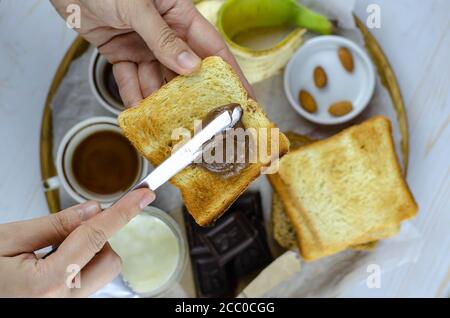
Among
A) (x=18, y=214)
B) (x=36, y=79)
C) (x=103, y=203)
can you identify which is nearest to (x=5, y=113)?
(x=36, y=79)

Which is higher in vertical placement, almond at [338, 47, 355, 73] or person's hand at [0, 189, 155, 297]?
person's hand at [0, 189, 155, 297]

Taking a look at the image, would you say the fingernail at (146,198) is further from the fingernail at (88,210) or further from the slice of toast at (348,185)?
the slice of toast at (348,185)

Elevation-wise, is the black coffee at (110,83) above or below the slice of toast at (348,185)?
above

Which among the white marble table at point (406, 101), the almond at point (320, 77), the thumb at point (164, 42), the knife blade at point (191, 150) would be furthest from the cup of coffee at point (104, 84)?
the almond at point (320, 77)

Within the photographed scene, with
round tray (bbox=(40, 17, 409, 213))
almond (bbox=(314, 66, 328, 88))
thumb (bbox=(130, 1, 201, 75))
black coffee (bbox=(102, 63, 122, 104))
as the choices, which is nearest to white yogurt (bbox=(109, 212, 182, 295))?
round tray (bbox=(40, 17, 409, 213))

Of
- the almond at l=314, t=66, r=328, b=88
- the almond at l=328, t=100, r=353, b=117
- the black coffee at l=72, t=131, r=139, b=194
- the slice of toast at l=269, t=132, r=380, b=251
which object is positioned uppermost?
the black coffee at l=72, t=131, r=139, b=194

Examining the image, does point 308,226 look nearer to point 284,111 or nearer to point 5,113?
point 284,111

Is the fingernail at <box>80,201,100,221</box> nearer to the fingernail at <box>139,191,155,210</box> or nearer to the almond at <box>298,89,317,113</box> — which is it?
the fingernail at <box>139,191,155,210</box>
